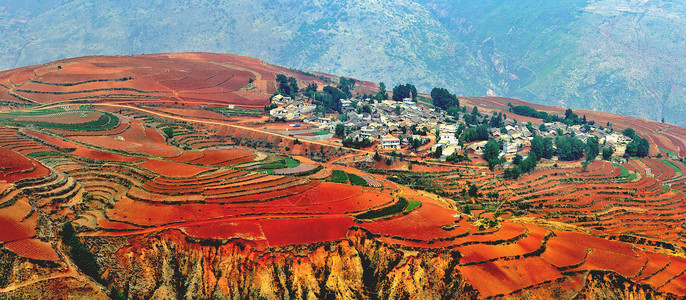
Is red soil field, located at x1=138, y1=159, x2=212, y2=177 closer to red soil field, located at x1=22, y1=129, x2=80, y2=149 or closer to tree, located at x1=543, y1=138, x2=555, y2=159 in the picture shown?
red soil field, located at x1=22, y1=129, x2=80, y2=149

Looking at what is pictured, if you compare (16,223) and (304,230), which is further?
(304,230)

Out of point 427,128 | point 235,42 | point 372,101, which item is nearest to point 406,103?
point 372,101

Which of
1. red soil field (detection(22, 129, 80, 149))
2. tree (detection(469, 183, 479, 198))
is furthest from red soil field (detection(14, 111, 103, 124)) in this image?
tree (detection(469, 183, 479, 198))

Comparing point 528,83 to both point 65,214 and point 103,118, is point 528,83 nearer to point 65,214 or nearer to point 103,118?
point 103,118

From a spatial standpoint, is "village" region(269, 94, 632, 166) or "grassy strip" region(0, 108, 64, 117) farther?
"village" region(269, 94, 632, 166)

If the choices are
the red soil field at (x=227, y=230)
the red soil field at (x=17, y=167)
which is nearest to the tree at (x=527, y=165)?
the red soil field at (x=227, y=230)

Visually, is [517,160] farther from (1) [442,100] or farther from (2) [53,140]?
(2) [53,140]

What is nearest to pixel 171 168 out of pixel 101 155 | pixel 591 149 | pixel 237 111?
pixel 101 155
